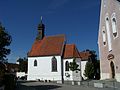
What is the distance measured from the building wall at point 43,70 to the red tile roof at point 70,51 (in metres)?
2.46

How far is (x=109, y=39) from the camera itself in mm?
33281

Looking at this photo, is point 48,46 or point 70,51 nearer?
point 70,51

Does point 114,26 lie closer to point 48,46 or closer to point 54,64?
point 54,64

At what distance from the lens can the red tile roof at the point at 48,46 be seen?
187ft

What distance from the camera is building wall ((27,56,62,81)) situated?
2181 inches

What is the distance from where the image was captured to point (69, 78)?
5438 centimetres

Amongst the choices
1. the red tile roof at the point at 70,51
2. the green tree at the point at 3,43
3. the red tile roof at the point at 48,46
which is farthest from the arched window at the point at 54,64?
the green tree at the point at 3,43

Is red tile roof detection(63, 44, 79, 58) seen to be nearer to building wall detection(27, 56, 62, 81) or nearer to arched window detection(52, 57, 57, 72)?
building wall detection(27, 56, 62, 81)

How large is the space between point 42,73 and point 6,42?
36963 millimetres

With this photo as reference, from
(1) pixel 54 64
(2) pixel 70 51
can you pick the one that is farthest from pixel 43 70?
(2) pixel 70 51

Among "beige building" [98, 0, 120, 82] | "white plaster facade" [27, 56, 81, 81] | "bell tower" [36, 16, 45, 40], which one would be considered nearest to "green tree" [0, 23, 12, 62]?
"beige building" [98, 0, 120, 82]

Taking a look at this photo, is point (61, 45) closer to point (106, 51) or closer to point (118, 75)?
point (106, 51)

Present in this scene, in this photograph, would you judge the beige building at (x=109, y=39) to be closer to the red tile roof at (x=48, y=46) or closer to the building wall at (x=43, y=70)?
the building wall at (x=43, y=70)

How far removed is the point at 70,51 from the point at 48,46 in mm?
5823
